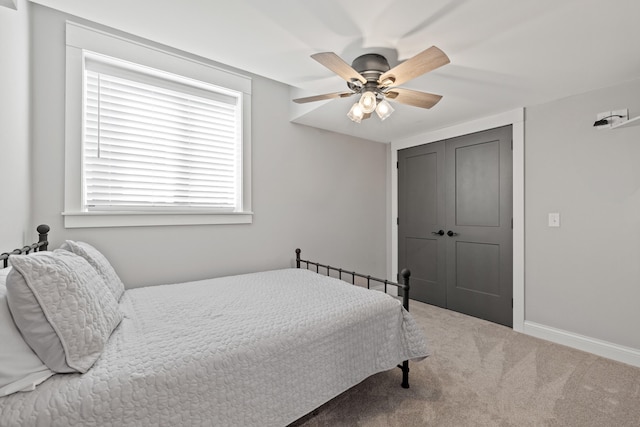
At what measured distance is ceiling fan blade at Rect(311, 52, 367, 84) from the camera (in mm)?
1499

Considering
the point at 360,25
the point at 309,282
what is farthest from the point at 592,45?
the point at 309,282

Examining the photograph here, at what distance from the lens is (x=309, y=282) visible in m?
2.21

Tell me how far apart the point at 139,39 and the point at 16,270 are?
198cm

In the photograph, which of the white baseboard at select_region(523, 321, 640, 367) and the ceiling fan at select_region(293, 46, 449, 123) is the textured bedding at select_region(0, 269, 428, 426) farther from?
the white baseboard at select_region(523, 321, 640, 367)

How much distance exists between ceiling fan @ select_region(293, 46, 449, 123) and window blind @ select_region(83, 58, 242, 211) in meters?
1.01

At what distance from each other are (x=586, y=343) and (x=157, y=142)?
3.85 meters

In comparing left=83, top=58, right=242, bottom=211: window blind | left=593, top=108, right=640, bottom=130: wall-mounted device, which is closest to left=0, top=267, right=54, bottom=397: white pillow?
left=83, top=58, right=242, bottom=211: window blind

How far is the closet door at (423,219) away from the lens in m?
3.45

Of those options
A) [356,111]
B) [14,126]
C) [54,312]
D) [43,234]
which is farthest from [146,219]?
[356,111]

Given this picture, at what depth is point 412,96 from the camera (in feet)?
6.39

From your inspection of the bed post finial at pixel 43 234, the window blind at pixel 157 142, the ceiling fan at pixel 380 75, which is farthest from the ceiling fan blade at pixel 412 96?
the bed post finial at pixel 43 234

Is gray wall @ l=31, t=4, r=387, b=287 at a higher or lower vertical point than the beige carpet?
higher

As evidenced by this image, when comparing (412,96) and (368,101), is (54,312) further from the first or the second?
(412,96)

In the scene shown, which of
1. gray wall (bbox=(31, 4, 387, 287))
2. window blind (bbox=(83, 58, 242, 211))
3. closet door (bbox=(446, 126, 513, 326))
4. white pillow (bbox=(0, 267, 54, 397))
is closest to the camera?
white pillow (bbox=(0, 267, 54, 397))
